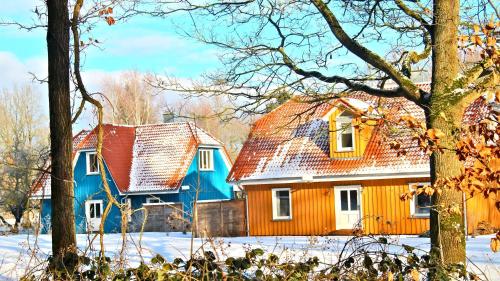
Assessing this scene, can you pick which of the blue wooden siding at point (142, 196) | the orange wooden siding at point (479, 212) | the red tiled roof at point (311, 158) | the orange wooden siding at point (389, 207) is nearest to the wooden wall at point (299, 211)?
the red tiled roof at point (311, 158)

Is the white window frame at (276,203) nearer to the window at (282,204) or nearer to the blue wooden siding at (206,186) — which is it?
the window at (282,204)

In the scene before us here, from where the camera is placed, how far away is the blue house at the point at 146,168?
38344 mm

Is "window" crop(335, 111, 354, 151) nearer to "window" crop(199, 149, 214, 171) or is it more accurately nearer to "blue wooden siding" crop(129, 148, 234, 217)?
"blue wooden siding" crop(129, 148, 234, 217)

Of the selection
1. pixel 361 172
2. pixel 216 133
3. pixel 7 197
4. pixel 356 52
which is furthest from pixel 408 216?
pixel 216 133

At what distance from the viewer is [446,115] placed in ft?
32.3

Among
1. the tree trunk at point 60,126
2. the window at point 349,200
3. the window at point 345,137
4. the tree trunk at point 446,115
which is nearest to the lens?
the tree trunk at point 446,115

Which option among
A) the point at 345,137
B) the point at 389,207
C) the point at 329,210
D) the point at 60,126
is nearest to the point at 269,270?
the point at 60,126

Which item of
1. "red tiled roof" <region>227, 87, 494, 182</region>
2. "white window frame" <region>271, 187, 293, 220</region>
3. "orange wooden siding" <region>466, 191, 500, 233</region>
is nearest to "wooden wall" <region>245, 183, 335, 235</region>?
"white window frame" <region>271, 187, 293, 220</region>

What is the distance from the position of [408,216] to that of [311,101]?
1795cm

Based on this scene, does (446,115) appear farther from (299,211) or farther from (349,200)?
(299,211)

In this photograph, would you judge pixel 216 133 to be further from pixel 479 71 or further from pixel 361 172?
pixel 479 71

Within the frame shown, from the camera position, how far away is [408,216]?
28.0 m

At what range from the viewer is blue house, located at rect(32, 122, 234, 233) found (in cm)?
3834

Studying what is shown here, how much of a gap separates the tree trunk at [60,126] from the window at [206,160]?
97.9 feet
